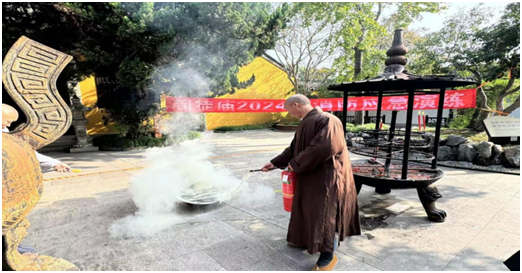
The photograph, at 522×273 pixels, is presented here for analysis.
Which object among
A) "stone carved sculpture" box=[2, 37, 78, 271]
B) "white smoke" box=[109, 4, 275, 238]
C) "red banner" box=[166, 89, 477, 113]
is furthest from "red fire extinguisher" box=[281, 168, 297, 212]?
"red banner" box=[166, 89, 477, 113]

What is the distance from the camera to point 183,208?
12.7 feet

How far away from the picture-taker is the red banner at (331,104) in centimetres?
909

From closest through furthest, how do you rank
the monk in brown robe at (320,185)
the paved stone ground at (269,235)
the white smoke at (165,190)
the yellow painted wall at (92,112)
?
the monk in brown robe at (320,185), the paved stone ground at (269,235), the white smoke at (165,190), the yellow painted wall at (92,112)

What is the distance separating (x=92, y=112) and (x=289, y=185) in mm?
11638

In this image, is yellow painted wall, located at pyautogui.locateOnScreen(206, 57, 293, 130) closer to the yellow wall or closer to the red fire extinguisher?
the yellow wall

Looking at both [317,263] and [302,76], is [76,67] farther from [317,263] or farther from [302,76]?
[302,76]

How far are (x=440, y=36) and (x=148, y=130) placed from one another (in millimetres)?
13757

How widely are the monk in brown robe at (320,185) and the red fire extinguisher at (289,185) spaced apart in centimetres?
11

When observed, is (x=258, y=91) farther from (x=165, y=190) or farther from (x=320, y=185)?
(x=320, y=185)

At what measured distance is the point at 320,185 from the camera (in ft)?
7.80

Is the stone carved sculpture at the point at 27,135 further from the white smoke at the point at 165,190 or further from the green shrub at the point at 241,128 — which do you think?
the green shrub at the point at 241,128

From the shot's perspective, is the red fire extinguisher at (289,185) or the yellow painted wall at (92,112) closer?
the red fire extinguisher at (289,185)

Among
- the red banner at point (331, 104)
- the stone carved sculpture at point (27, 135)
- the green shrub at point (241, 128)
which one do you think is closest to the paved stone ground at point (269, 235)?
the stone carved sculpture at point (27, 135)

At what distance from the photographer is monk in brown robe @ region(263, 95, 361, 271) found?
91.7 inches
